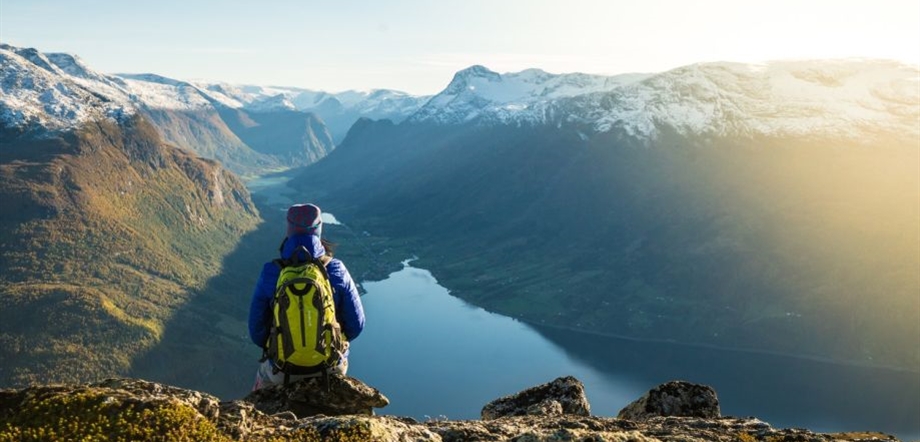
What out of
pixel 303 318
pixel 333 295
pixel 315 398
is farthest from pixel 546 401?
pixel 303 318

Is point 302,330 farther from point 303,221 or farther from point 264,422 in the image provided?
point 303,221

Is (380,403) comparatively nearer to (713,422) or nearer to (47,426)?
(47,426)

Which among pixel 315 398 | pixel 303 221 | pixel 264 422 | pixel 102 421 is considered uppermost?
pixel 303 221

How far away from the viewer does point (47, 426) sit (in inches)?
380

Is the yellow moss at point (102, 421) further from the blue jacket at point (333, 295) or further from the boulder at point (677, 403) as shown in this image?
the boulder at point (677, 403)

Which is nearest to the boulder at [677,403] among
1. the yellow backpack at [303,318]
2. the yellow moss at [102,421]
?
the yellow backpack at [303,318]

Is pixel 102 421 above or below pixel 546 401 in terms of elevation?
above

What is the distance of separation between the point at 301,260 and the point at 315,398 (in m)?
4.10

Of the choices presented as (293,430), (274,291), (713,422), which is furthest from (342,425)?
(713,422)

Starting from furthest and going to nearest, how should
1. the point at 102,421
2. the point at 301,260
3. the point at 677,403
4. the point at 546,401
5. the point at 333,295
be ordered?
the point at 677,403
the point at 546,401
the point at 333,295
the point at 301,260
the point at 102,421

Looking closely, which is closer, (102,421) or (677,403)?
(102,421)

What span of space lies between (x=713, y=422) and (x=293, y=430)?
12436 mm

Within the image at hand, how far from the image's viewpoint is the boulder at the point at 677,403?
2042 cm

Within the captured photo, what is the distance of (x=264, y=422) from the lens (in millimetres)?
11484
